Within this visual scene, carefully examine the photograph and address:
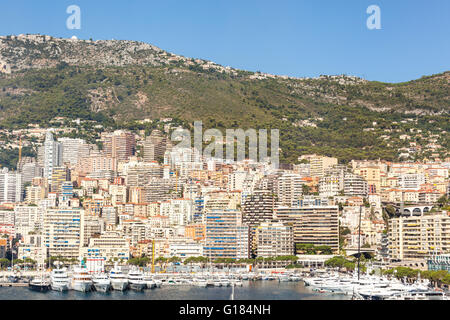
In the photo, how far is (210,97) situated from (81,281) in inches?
1211

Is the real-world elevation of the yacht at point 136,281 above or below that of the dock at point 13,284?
above

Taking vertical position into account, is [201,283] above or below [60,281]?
below

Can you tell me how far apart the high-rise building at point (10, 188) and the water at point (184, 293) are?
19045 mm

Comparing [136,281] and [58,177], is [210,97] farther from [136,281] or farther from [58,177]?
[136,281]

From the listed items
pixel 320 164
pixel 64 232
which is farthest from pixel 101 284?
pixel 320 164

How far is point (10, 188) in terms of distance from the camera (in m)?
41.5

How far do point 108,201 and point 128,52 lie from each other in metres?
24.7

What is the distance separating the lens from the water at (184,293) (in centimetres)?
1911

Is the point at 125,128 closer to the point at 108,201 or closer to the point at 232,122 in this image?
the point at 232,122

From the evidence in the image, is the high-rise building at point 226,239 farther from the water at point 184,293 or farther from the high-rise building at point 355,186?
the high-rise building at point 355,186

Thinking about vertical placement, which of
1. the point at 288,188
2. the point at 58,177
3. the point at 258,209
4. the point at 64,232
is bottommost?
the point at 64,232

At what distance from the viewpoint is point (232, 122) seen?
45.8 m

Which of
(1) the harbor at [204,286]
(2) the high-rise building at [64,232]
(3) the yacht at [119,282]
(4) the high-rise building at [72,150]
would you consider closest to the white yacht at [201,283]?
(1) the harbor at [204,286]

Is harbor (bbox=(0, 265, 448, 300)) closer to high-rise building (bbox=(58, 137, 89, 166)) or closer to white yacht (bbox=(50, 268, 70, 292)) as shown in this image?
white yacht (bbox=(50, 268, 70, 292))
